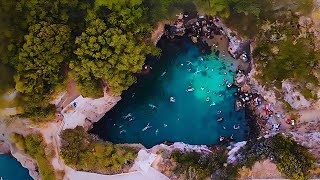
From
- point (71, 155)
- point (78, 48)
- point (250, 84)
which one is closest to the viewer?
point (78, 48)

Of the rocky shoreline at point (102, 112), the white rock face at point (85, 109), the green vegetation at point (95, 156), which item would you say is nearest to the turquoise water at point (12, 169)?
the rocky shoreline at point (102, 112)

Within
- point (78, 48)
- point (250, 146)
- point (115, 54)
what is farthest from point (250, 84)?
point (78, 48)

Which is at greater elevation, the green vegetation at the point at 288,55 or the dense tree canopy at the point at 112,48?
the green vegetation at the point at 288,55

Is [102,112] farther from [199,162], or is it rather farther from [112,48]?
[199,162]

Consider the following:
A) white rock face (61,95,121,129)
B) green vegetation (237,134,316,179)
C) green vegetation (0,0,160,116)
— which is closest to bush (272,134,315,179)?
green vegetation (237,134,316,179)

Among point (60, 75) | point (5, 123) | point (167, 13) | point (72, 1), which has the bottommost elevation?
point (5, 123)

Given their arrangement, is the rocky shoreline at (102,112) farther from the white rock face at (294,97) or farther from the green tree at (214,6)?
the green tree at (214,6)

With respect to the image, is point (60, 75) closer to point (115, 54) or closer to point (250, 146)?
point (115, 54)
